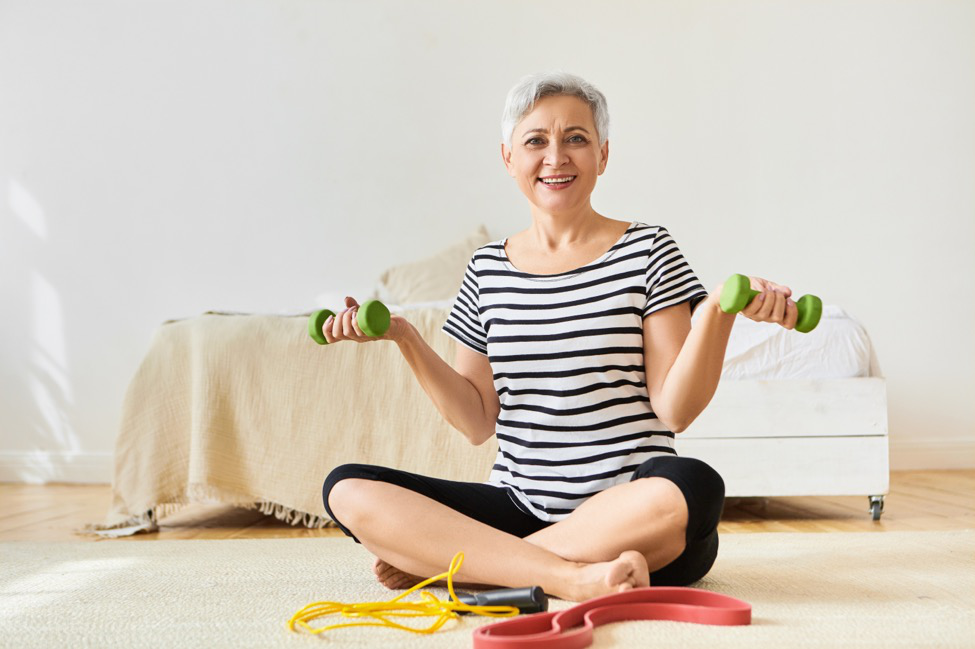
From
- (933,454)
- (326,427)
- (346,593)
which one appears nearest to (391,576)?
(346,593)

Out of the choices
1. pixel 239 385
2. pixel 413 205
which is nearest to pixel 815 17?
pixel 413 205

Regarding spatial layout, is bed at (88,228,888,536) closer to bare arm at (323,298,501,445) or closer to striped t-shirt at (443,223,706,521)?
bare arm at (323,298,501,445)

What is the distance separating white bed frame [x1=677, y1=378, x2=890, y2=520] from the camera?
2453 mm

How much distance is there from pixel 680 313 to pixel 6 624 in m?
1.06

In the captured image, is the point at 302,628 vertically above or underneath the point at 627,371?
underneath

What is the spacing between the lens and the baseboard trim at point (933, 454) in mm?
3752

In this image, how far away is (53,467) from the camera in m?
3.83

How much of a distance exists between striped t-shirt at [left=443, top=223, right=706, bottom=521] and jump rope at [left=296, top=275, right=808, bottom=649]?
7.8 inches

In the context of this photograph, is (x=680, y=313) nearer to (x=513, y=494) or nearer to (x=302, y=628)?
(x=513, y=494)

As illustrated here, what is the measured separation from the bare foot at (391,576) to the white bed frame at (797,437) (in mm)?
1179

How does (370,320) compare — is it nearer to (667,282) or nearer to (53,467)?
(667,282)

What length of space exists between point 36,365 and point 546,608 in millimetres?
3262

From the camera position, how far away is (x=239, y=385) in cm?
246

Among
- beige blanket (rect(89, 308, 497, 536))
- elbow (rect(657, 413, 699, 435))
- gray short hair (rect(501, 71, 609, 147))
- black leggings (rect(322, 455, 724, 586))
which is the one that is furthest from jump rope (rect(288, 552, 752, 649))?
beige blanket (rect(89, 308, 497, 536))
